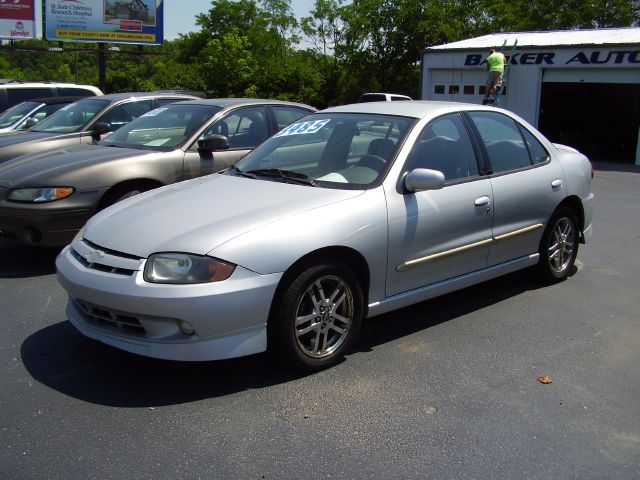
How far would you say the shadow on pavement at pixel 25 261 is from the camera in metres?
6.04

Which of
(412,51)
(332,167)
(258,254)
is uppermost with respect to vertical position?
(412,51)

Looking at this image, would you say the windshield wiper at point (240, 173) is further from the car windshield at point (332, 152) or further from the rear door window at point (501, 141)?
the rear door window at point (501, 141)

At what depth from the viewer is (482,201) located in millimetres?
4750

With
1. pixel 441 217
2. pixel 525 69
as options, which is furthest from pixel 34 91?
pixel 525 69

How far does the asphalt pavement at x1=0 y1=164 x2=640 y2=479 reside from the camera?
299cm

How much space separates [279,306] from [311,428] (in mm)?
693

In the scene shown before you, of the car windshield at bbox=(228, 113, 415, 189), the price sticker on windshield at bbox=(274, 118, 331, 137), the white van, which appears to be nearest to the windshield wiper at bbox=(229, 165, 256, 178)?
the car windshield at bbox=(228, 113, 415, 189)

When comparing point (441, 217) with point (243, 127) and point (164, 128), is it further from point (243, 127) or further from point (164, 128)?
point (164, 128)

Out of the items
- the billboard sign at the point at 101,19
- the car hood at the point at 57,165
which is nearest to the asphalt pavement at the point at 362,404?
the car hood at the point at 57,165

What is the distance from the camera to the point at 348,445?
124 inches

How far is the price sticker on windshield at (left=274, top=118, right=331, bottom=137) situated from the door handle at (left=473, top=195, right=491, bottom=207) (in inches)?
50.5

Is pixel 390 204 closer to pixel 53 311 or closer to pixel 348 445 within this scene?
pixel 348 445

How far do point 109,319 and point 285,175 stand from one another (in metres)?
1.56

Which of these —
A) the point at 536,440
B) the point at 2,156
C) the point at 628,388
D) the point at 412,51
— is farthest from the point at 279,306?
the point at 412,51
